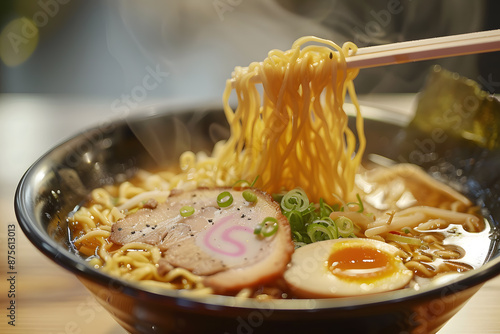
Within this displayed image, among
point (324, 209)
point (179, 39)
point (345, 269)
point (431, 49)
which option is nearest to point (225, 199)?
point (324, 209)

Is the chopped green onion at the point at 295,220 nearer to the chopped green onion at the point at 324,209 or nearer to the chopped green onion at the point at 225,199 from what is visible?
the chopped green onion at the point at 324,209

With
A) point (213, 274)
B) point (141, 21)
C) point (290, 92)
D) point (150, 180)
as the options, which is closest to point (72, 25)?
point (141, 21)

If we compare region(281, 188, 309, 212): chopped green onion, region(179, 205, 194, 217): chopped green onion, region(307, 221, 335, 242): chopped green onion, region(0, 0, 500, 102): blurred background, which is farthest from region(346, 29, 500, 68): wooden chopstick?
region(0, 0, 500, 102): blurred background

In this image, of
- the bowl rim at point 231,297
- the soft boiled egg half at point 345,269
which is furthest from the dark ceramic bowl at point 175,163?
the soft boiled egg half at point 345,269

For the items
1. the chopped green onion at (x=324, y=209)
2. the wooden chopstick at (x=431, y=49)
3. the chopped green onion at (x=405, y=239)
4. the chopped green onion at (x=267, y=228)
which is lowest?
the chopped green onion at (x=405, y=239)

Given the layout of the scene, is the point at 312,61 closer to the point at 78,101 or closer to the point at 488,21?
the point at 78,101

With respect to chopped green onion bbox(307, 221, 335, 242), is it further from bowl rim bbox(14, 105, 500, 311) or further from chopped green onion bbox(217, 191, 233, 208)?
bowl rim bbox(14, 105, 500, 311)

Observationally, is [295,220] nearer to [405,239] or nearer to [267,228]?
[267,228]

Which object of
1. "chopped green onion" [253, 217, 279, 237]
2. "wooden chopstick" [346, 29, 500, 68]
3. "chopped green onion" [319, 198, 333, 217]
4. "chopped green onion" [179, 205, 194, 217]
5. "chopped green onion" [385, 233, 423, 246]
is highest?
"wooden chopstick" [346, 29, 500, 68]
